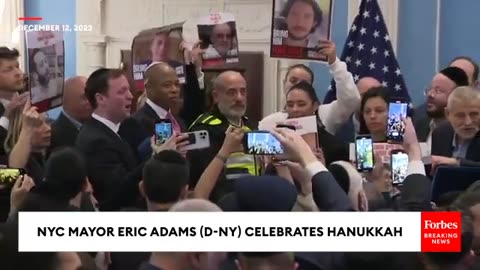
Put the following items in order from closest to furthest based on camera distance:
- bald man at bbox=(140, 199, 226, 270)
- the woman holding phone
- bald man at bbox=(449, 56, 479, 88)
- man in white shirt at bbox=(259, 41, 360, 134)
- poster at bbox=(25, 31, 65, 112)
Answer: bald man at bbox=(140, 199, 226, 270) → poster at bbox=(25, 31, 65, 112) → the woman holding phone → man in white shirt at bbox=(259, 41, 360, 134) → bald man at bbox=(449, 56, 479, 88)

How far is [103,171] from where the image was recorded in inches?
109

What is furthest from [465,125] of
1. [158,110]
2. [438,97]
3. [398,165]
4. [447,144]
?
[158,110]

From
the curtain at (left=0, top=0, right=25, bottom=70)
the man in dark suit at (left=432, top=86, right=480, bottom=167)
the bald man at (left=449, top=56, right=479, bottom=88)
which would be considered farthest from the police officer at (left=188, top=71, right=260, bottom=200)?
the curtain at (left=0, top=0, right=25, bottom=70)

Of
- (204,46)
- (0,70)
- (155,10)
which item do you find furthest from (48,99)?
(155,10)

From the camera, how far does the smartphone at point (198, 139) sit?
2.69 metres

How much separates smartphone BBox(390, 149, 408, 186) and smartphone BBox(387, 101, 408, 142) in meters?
0.19

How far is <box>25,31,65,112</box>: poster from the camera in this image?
2811 millimetres

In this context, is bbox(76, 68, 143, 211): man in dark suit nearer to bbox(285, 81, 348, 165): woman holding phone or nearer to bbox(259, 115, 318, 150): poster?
bbox(259, 115, 318, 150): poster

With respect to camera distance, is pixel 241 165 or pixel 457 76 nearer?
pixel 241 165

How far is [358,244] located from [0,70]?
6.69 ft

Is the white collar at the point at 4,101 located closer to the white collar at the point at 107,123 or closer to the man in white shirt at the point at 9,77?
the man in white shirt at the point at 9,77

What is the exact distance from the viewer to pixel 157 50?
3.73m

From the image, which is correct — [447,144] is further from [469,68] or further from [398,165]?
[469,68]

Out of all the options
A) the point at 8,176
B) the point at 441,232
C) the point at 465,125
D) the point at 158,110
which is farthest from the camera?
the point at 158,110
